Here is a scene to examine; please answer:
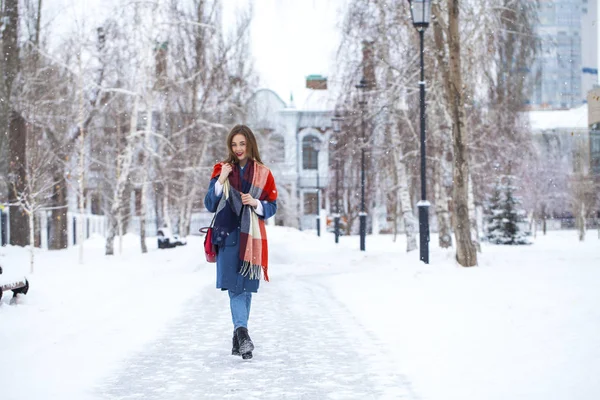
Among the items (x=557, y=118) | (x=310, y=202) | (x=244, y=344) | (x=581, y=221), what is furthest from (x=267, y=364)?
(x=557, y=118)

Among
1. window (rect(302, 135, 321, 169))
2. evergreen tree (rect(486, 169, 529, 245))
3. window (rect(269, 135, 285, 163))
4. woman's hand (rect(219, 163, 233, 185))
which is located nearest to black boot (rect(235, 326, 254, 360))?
woman's hand (rect(219, 163, 233, 185))

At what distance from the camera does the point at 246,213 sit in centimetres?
677

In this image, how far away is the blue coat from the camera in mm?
6754

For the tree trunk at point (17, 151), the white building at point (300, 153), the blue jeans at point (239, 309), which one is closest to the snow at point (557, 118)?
the white building at point (300, 153)

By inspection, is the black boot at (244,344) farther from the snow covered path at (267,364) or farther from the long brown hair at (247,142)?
the long brown hair at (247,142)

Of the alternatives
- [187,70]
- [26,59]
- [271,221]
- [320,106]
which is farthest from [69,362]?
[271,221]

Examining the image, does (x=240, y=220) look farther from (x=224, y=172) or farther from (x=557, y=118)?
(x=557, y=118)

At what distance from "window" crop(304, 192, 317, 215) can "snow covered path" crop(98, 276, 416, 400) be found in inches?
2098

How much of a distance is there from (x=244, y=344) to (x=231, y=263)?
0.65 meters

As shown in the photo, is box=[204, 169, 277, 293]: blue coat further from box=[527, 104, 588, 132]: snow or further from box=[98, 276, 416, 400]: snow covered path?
box=[527, 104, 588, 132]: snow

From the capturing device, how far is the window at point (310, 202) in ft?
208

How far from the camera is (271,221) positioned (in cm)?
5547

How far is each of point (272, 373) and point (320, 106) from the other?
71.1ft

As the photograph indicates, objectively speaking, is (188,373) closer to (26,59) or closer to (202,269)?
(202,269)
